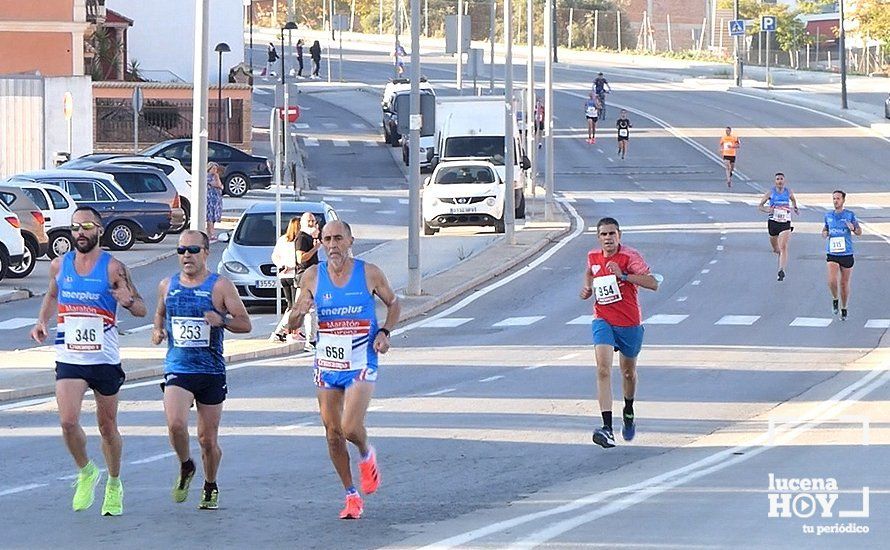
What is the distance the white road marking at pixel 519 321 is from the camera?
27.5 meters

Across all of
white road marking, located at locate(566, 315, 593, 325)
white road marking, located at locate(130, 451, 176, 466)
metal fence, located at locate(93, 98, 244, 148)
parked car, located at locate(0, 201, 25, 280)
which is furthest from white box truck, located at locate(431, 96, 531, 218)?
white road marking, located at locate(130, 451, 176, 466)

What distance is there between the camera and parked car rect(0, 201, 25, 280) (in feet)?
104

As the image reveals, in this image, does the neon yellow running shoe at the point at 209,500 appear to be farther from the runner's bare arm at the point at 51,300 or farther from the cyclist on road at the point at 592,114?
the cyclist on road at the point at 592,114

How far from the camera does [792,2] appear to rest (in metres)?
159

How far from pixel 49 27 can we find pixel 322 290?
1939 inches

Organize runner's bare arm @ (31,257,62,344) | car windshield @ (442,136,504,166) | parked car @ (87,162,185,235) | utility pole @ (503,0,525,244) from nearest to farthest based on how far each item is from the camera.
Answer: runner's bare arm @ (31,257,62,344) → utility pole @ (503,0,525,244) → parked car @ (87,162,185,235) → car windshield @ (442,136,504,166)

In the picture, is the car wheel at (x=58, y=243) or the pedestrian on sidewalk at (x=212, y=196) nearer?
the car wheel at (x=58, y=243)

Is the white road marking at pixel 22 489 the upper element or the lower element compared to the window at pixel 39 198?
lower

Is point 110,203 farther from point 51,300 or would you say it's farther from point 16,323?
point 51,300

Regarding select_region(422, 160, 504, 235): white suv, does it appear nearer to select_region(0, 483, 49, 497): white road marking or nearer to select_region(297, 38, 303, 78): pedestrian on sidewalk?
select_region(0, 483, 49, 497): white road marking

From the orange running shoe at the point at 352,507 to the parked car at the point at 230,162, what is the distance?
1583 inches

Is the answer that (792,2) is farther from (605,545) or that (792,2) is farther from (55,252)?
(605,545)

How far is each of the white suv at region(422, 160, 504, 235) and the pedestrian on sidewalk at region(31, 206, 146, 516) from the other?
30026 millimetres

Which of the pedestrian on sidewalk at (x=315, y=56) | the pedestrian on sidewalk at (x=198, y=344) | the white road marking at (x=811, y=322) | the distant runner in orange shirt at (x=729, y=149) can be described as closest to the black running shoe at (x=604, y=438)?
the pedestrian on sidewalk at (x=198, y=344)
